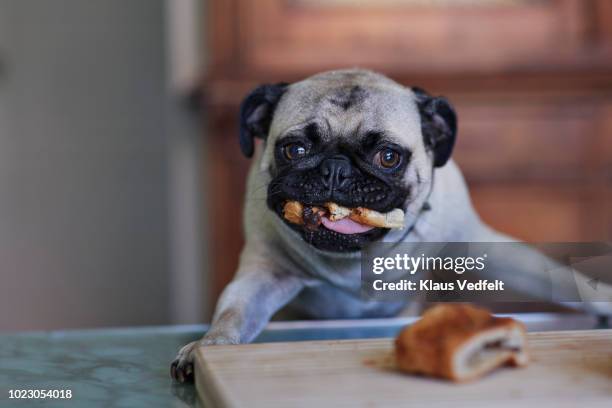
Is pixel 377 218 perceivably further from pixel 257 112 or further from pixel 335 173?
pixel 257 112

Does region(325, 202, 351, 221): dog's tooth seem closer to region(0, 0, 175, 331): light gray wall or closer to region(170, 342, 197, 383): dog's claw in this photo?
region(170, 342, 197, 383): dog's claw

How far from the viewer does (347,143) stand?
4.12 ft

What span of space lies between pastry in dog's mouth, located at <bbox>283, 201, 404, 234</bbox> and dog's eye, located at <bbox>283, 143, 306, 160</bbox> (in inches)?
4.7

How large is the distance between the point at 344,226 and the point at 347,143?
15 cm

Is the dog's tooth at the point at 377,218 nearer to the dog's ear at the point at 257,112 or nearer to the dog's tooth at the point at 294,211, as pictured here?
the dog's tooth at the point at 294,211

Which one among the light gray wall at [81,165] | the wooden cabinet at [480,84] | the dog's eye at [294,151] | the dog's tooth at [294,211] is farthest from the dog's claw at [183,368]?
the light gray wall at [81,165]

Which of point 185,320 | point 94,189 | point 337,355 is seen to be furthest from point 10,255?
point 337,355

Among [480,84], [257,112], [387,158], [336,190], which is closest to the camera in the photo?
[336,190]

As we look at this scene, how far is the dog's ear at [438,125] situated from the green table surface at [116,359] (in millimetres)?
301

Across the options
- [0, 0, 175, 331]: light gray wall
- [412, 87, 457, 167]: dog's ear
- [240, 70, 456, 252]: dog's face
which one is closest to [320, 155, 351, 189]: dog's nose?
[240, 70, 456, 252]: dog's face

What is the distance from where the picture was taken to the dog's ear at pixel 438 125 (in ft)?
4.42

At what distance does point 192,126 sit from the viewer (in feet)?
A: 10.2

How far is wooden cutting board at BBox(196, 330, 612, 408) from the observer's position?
0.70 metres

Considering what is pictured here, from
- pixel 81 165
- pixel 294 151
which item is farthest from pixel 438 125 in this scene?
pixel 81 165
